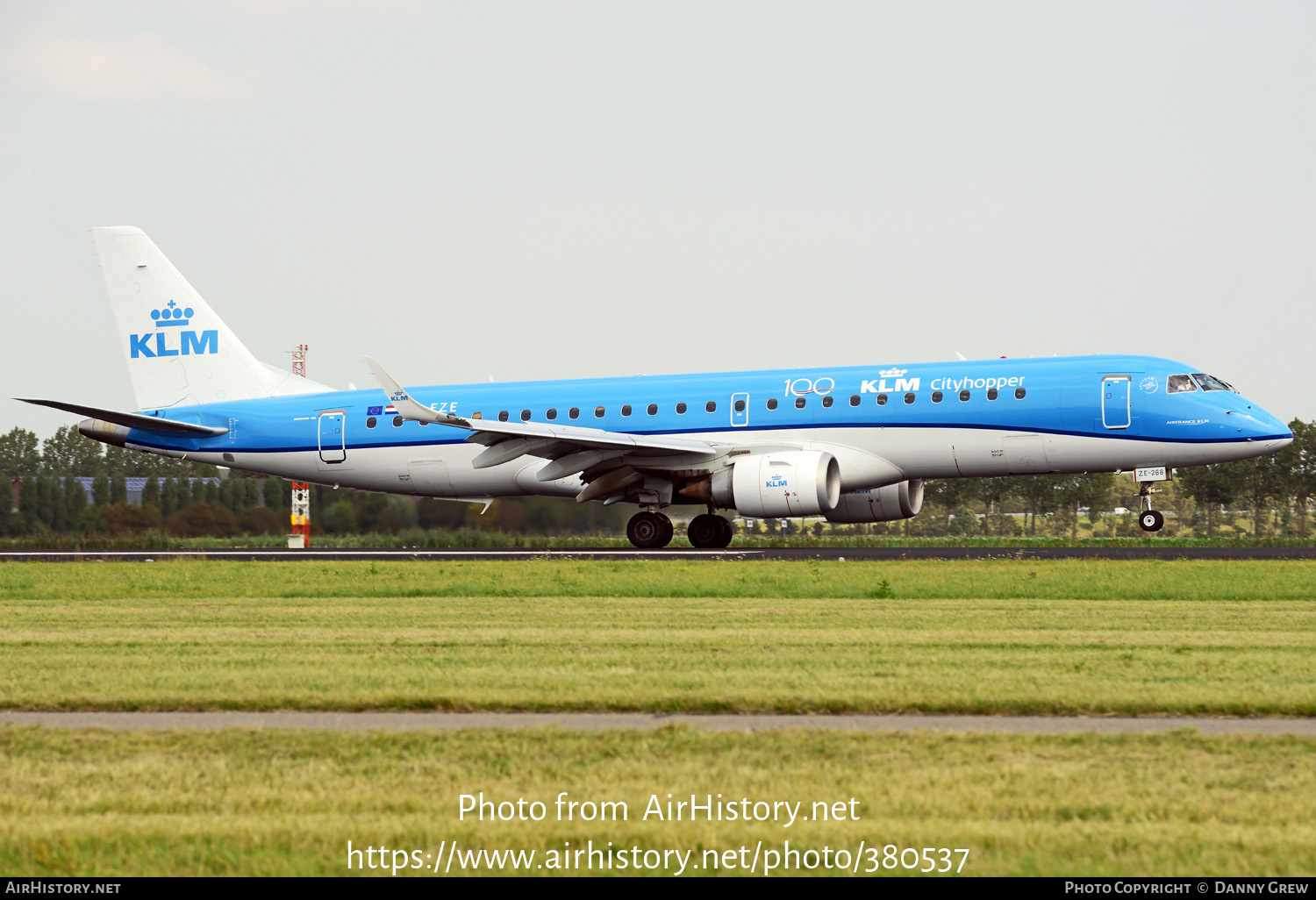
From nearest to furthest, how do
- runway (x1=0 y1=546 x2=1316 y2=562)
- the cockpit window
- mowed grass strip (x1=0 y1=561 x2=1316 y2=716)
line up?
mowed grass strip (x1=0 y1=561 x2=1316 y2=716) < runway (x1=0 y1=546 x2=1316 y2=562) < the cockpit window

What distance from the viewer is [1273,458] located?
61594 mm

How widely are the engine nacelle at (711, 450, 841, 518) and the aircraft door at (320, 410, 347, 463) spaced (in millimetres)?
10784

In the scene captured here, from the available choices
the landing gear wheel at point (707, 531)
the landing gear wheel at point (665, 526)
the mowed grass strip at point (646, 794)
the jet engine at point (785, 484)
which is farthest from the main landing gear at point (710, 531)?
the mowed grass strip at point (646, 794)

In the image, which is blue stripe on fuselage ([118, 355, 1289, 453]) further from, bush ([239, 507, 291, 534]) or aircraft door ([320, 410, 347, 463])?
bush ([239, 507, 291, 534])

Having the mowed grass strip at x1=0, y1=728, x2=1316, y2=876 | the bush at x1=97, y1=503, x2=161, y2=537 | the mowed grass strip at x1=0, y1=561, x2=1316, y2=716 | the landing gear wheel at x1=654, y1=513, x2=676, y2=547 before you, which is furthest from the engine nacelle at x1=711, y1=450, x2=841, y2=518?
the mowed grass strip at x1=0, y1=728, x2=1316, y2=876

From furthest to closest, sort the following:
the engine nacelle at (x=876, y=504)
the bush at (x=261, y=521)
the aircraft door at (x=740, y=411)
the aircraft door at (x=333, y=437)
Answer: the bush at (x=261, y=521) < the aircraft door at (x=333, y=437) < the engine nacelle at (x=876, y=504) < the aircraft door at (x=740, y=411)

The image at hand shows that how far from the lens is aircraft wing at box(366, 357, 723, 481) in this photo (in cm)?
2898

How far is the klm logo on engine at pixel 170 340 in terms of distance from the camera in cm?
3741

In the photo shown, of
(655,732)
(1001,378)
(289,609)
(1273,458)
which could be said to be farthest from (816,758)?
(1273,458)

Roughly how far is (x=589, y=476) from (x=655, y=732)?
23685 millimetres

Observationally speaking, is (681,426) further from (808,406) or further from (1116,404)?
(1116,404)

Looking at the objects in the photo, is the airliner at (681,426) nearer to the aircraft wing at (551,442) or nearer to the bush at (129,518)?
the aircraft wing at (551,442)

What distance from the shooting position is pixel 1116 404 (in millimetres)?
28516

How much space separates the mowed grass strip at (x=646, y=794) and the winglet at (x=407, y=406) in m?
20.3
